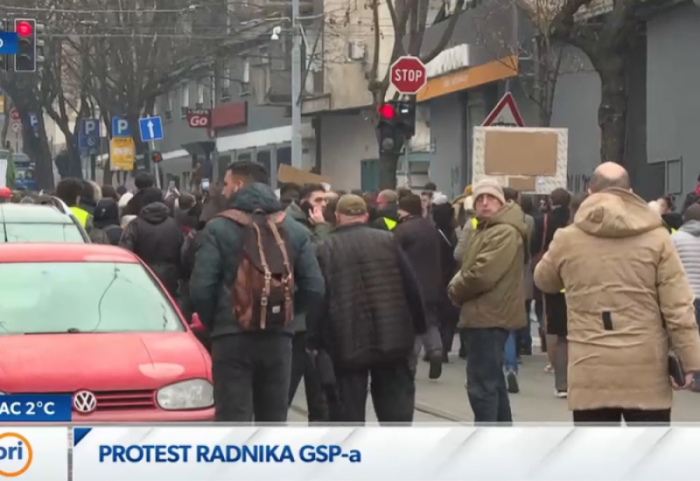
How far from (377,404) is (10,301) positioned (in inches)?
92.6

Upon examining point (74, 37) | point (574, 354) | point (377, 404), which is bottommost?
point (377, 404)

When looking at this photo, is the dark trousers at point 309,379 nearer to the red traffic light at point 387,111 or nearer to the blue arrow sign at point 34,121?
the red traffic light at point 387,111

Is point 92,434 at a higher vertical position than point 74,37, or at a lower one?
lower

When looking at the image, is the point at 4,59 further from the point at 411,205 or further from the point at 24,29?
the point at 411,205

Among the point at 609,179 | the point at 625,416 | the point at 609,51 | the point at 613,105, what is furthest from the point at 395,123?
the point at 625,416

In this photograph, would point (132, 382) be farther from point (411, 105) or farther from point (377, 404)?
point (411, 105)

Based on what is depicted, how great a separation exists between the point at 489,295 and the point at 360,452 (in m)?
4.46

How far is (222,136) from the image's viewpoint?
6038cm

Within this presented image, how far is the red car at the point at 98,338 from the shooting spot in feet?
28.1

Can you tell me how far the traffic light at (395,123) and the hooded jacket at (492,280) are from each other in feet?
45.7

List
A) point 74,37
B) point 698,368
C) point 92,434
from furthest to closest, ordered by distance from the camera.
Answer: point 74,37 → point 698,368 → point 92,434

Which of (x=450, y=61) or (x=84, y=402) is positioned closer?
(x=84, y=402)

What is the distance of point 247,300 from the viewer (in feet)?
26.5

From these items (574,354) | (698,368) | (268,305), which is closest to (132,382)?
(268,305)
